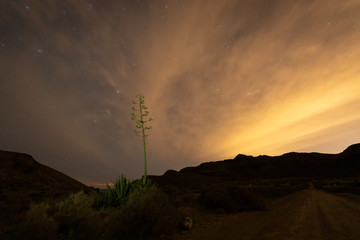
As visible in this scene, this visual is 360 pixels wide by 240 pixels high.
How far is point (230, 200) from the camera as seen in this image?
12227 mm

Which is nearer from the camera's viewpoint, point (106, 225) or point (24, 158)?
point (106, 225)

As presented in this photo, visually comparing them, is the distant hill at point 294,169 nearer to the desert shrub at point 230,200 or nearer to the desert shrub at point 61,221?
the desert shrub at point 230,200

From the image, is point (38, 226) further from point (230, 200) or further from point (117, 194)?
point (230, 200)

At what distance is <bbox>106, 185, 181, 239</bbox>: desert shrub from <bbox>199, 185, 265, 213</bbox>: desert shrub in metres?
5.16

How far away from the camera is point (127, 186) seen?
10.5 meters

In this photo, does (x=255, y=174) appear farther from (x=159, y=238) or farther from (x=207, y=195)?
(x=159, y=238)

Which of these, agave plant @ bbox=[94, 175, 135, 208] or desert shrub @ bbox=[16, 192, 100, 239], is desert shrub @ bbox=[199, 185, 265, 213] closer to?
agave plant @ bbox=[94, 175, 135, 208]

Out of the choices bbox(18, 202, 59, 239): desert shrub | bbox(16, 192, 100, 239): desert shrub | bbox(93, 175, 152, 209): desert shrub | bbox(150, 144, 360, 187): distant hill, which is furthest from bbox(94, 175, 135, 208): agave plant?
bbox(150, 144, 360, 187): distant hill

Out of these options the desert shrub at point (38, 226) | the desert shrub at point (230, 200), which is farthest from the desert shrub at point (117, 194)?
the desert shrub at point (230, 200)

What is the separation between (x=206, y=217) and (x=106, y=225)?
4.92m

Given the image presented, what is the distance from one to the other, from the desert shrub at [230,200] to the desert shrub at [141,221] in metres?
5.16

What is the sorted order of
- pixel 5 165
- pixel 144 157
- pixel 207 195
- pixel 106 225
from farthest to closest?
1. pixel 5 165
2. pixel 207 195
3. pixel 144 157
4. pixel 106 225

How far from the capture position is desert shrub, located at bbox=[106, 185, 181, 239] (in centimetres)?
673

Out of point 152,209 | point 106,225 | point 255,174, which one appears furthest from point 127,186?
point 255,174
